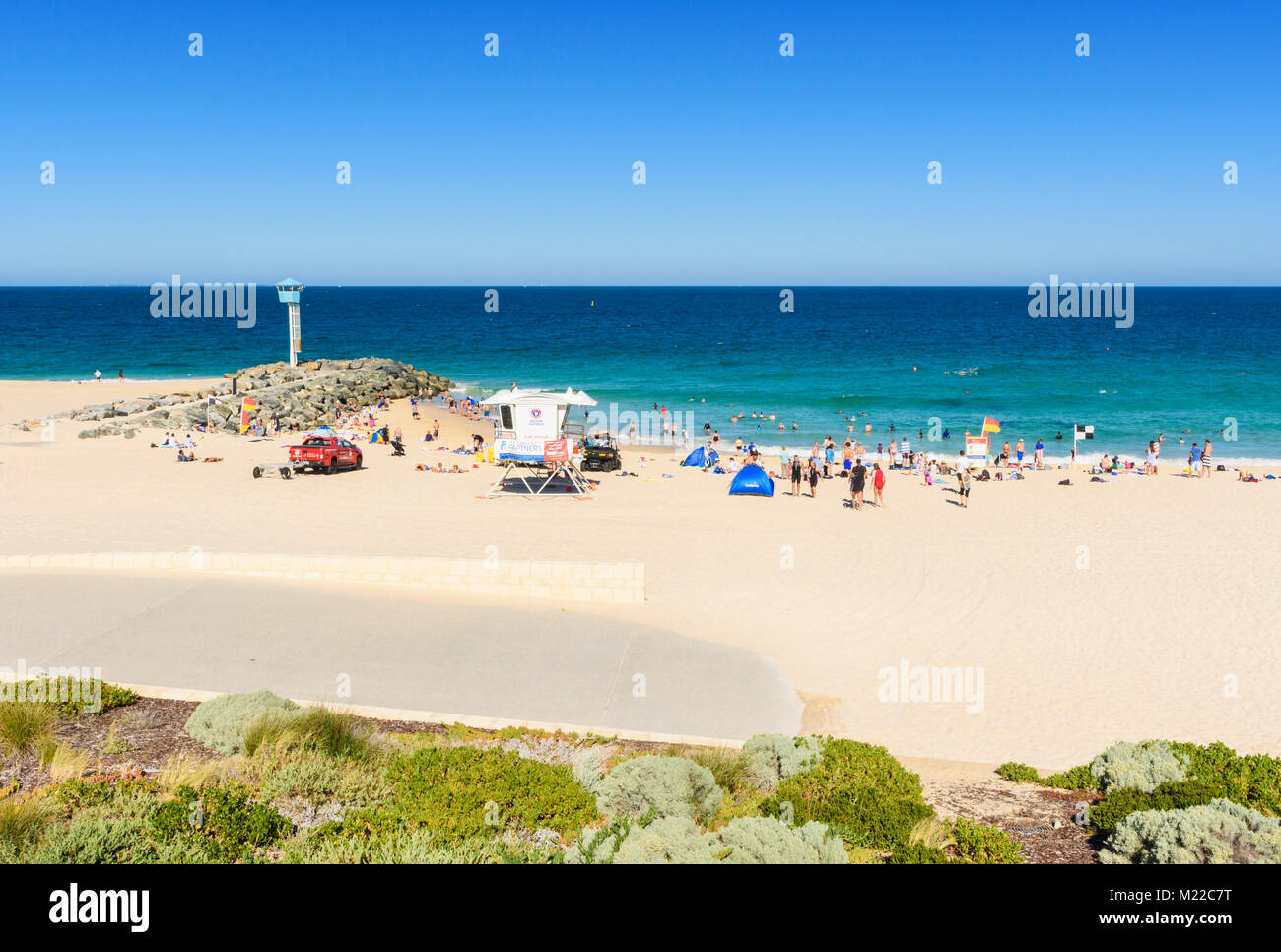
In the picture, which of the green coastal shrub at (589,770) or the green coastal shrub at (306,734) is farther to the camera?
the green coastal shrub at (306,734)

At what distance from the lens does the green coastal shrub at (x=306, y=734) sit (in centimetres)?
802

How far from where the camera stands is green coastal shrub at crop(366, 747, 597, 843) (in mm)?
6621

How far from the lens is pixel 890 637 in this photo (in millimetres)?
13578

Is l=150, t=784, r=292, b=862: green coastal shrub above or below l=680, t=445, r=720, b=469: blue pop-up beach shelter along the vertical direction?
below

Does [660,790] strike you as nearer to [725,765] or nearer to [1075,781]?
[725,765]

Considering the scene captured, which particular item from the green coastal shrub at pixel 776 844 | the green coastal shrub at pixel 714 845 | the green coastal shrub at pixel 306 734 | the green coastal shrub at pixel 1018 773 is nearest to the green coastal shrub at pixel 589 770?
the green coastal shrub at pixel 714 845

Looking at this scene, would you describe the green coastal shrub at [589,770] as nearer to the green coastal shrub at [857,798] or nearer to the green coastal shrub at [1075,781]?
the green coastal shrub at [857,798]

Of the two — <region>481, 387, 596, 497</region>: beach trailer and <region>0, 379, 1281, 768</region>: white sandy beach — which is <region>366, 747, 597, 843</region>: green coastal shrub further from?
<region>481, 387, 596, 497</region>: beach trailer

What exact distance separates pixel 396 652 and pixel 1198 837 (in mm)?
9249

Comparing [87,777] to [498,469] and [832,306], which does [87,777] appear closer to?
[498,469]

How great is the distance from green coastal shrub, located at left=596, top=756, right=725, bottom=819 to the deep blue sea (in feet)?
99.1

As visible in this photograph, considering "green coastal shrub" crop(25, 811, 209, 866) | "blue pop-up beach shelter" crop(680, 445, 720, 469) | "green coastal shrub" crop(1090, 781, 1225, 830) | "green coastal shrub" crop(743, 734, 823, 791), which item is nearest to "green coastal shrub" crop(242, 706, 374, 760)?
"green coastal shrub" crop(25, 811, 209, 866)

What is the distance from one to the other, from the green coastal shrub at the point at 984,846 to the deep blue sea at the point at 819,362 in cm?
3074
